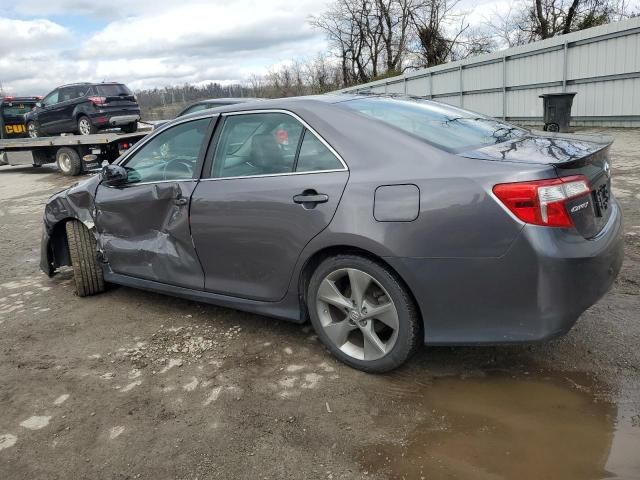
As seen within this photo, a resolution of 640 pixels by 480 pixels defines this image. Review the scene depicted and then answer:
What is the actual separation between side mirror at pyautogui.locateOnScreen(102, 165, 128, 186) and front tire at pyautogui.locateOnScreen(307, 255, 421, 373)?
73.7 inches

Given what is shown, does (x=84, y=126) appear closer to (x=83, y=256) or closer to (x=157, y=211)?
(x=83, y=256)

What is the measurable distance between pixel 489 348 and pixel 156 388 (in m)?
1.95

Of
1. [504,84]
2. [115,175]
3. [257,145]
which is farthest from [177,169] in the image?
[504,84]

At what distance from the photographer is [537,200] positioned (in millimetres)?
2381

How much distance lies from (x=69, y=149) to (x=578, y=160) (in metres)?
14.9

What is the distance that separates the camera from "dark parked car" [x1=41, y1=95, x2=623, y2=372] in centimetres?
245

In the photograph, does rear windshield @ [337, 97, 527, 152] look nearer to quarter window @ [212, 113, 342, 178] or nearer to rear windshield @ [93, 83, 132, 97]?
quarter window @ [212, 113, 342, 178]

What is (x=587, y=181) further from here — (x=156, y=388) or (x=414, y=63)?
(x=414, y=63)

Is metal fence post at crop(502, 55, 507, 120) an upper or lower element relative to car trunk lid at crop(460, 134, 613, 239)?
upper

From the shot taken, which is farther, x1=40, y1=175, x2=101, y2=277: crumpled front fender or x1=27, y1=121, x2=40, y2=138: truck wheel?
x1=27, y1=121, x2=40, y2=138: truck wheel

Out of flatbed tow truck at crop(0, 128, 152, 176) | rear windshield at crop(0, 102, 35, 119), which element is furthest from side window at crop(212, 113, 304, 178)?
rear windshield at crop(0, 102, 35, 119)

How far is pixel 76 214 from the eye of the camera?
449cm

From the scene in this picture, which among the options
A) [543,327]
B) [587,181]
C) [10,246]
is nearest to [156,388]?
[543,327]

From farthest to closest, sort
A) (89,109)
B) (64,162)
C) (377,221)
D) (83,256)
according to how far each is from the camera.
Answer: (89,109)
(64,162)
(83,256)
(377,221)
